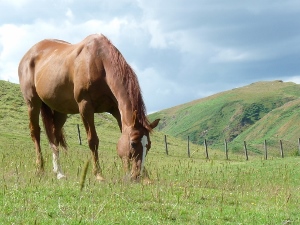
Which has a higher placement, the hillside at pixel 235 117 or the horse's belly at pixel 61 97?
the hillside at pixel 235 117

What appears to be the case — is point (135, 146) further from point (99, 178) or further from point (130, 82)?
point (130, 82)

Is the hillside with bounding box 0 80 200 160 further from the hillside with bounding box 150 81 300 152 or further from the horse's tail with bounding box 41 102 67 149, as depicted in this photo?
the hillside with bounding box 150 81 300 152

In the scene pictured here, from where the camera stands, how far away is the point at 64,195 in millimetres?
7941

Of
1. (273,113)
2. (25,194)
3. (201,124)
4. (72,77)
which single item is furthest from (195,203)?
(201,124)

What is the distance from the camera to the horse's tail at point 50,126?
1260 cm

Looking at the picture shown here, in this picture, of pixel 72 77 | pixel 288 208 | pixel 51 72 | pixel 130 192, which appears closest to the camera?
pixel 130 192

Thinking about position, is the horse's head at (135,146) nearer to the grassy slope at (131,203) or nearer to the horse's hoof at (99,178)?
the grassy slope at (131,203)

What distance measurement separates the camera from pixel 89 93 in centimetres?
1029

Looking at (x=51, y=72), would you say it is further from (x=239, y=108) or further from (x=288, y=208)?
(x=239, y=108)

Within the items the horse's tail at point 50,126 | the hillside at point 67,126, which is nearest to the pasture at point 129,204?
the horse's tail at point 50,126

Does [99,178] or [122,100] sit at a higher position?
[122,100]

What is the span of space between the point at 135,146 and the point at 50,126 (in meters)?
4.54

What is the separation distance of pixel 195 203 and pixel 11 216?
347cm

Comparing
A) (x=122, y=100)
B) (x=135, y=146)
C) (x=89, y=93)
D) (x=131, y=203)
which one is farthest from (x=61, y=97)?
(x=131, y=203)
